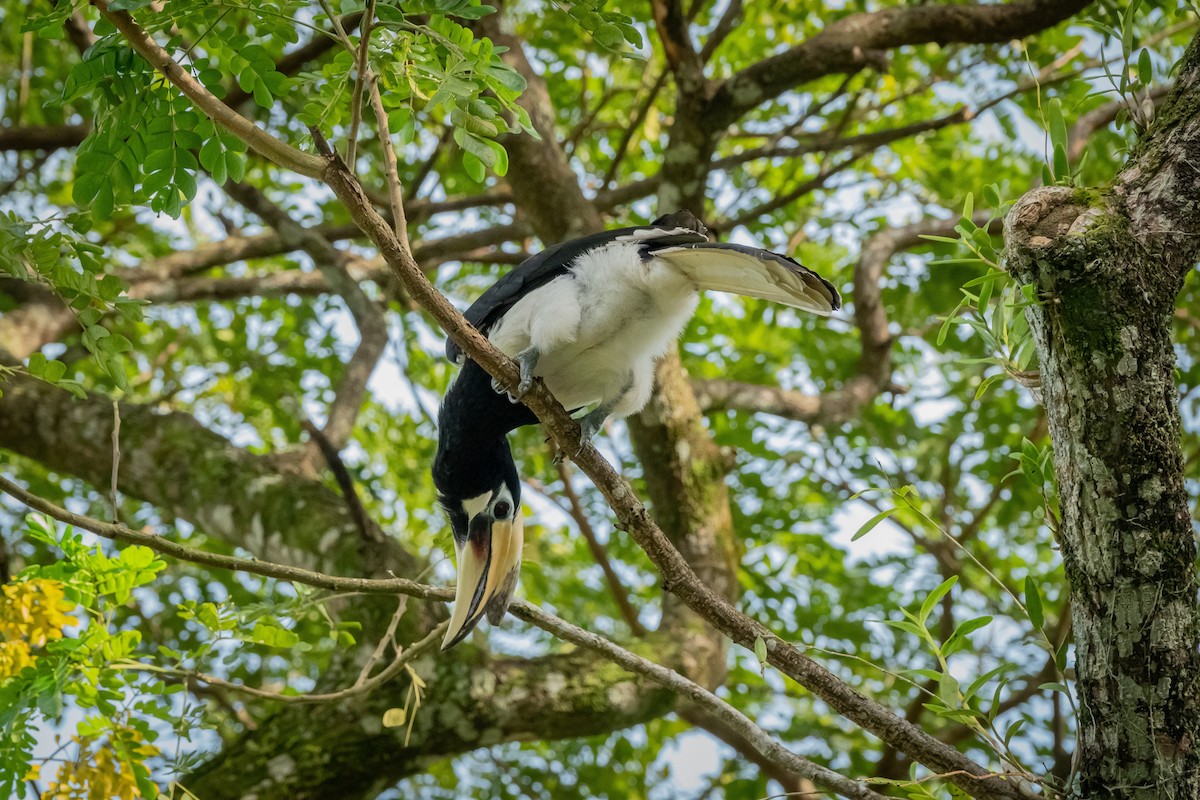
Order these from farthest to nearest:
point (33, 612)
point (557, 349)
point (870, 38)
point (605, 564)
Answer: point (605, 564) → point (870, 38) → point (557, 349) → point (33, 612)

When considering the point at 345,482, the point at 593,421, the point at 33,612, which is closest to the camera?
the point at 33,612

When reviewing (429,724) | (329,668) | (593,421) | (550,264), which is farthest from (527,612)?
(329,668)

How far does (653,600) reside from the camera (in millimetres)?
5977

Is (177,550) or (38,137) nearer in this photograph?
(177,550)

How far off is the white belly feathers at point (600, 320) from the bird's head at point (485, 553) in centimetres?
35

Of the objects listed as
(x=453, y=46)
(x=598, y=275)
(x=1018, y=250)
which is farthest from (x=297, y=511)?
(x=1018, y=250)

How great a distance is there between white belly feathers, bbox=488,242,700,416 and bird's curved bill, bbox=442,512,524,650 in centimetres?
41

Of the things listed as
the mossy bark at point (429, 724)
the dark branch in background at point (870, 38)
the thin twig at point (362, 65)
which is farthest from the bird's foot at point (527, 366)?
the dark branch in background at point (870, 38)

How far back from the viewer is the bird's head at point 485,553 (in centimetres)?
275

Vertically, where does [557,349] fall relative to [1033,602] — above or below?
above

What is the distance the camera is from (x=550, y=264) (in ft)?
9.61

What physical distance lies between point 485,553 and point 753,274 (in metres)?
1.09

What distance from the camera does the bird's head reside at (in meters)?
2.75

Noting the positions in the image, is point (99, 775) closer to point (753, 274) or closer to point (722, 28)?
point (753, 274)
